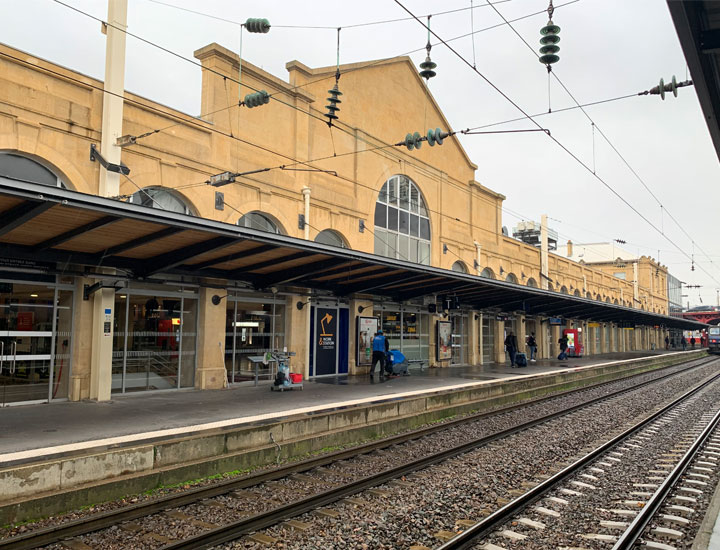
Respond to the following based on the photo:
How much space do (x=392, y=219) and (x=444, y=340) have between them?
20.5 ft

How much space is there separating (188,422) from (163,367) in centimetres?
500

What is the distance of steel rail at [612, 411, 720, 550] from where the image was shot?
5852 millimetres

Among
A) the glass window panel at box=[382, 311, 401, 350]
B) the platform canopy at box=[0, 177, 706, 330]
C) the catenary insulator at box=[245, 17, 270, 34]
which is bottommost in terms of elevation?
the glass window panel at box=[382, 311, 401, 350]

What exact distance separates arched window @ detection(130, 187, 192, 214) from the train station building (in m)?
0.06

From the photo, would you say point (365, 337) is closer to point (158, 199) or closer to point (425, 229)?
point (425, 229)

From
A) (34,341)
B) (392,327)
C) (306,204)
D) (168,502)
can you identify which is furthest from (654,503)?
(392,327)

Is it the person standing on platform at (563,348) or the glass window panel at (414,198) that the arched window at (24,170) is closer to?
the glass window panel at (414,198)

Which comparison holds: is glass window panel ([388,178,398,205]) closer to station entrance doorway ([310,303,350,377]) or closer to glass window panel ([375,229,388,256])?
glass window panel ([375,229,388,256])

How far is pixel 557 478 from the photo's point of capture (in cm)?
823

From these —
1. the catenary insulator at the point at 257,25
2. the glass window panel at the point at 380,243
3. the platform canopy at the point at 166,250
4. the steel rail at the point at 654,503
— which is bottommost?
the steel rail at the point at 654,503

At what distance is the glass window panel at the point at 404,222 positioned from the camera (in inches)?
958

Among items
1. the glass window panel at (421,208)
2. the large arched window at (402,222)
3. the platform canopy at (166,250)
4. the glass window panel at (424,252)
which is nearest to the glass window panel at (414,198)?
the large arched window at (402,222)

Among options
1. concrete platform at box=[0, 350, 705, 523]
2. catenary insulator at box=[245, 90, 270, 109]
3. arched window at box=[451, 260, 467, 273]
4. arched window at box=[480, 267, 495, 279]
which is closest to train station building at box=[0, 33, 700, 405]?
arched window at box=[451, 260, 467, 273]

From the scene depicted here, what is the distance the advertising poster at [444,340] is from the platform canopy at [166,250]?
5.51 metres
